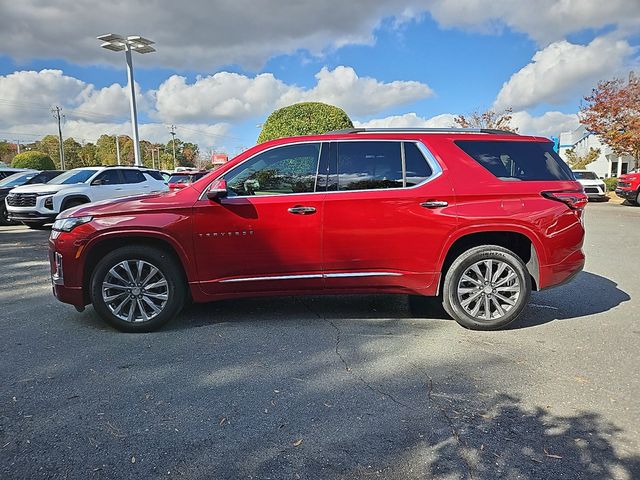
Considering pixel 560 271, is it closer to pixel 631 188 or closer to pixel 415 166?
pixel 415 166

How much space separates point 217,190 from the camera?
4.34 m

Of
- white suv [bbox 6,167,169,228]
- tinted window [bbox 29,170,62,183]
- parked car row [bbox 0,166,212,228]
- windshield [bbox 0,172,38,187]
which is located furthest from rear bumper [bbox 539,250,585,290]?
windshield [bbox 0,172,38,187]

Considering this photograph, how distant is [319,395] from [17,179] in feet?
49.1

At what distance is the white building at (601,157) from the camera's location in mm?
41188

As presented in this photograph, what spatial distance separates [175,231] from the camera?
14.4ft

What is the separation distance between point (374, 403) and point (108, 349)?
239 centimetres

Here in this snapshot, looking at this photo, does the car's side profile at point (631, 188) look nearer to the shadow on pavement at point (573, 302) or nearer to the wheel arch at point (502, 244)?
the shadow on pavement at point (573, 302)

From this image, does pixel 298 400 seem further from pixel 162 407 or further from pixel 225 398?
pixel 162 407

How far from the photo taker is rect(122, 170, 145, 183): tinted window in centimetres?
1347

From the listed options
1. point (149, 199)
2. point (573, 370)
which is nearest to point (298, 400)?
point (573, 370)

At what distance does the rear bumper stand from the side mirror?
3158 mm

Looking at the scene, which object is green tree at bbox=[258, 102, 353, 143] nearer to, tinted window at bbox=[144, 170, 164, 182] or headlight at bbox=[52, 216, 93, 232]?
tinted window at bbox=[144, 170, 164, 182]

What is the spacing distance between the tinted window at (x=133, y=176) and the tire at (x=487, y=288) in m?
11.4

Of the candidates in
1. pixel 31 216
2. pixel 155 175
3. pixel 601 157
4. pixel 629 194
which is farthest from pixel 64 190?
pixel 601 157
